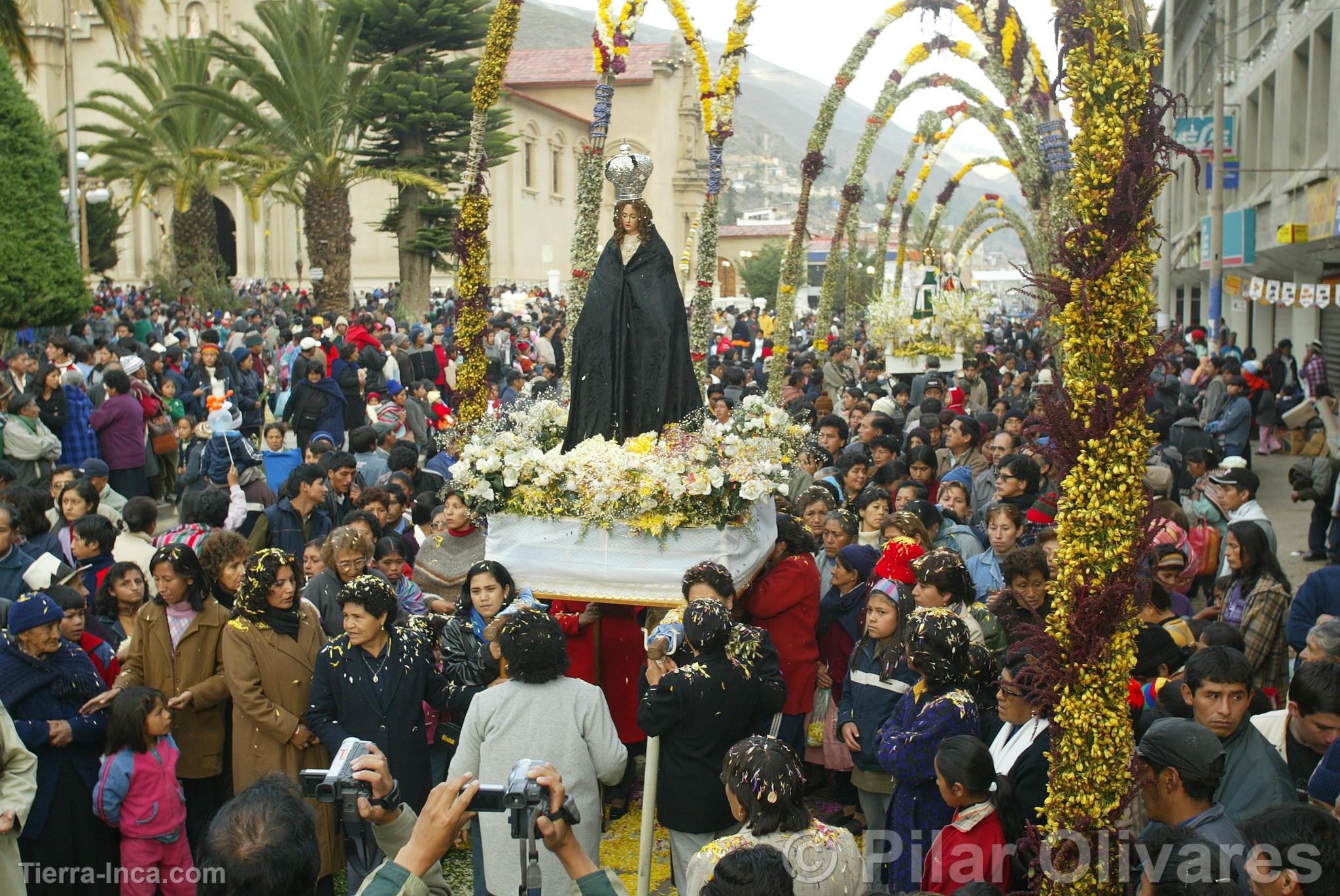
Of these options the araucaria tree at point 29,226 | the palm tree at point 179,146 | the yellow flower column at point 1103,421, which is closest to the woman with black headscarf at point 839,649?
the yellow flower column at point 1103,421

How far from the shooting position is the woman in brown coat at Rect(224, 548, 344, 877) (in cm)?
541

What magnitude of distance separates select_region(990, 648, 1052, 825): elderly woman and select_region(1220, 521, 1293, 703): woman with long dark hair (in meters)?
1.98

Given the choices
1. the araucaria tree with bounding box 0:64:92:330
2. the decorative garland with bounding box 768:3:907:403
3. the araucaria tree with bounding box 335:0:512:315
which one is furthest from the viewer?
the araucaria tree with bounding box 335:0:512:315

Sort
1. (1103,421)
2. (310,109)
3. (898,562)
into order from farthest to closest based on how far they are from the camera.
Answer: (310,109), (898,562), (1103,421)

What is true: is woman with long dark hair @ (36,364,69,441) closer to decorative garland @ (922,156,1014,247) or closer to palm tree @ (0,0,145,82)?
palm tree @ (0,0,145,82)

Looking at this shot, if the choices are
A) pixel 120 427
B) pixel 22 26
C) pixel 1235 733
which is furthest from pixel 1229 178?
pixel 1235 733

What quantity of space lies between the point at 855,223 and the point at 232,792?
19643mm

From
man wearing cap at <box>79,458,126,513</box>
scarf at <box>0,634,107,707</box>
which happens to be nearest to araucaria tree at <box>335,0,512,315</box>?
man wearing cap at <box>79,458,126,513</box>

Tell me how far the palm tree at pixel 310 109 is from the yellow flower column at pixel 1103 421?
25.7 meters

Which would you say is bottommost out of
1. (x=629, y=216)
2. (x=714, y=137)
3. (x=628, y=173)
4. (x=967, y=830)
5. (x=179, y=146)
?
(x=967, y=830)

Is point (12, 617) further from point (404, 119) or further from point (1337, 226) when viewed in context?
point (404, 119)

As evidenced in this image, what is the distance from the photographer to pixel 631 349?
7070 millimetres

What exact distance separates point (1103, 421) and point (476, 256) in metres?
7.93

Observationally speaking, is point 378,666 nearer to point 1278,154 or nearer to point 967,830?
point 967,830
